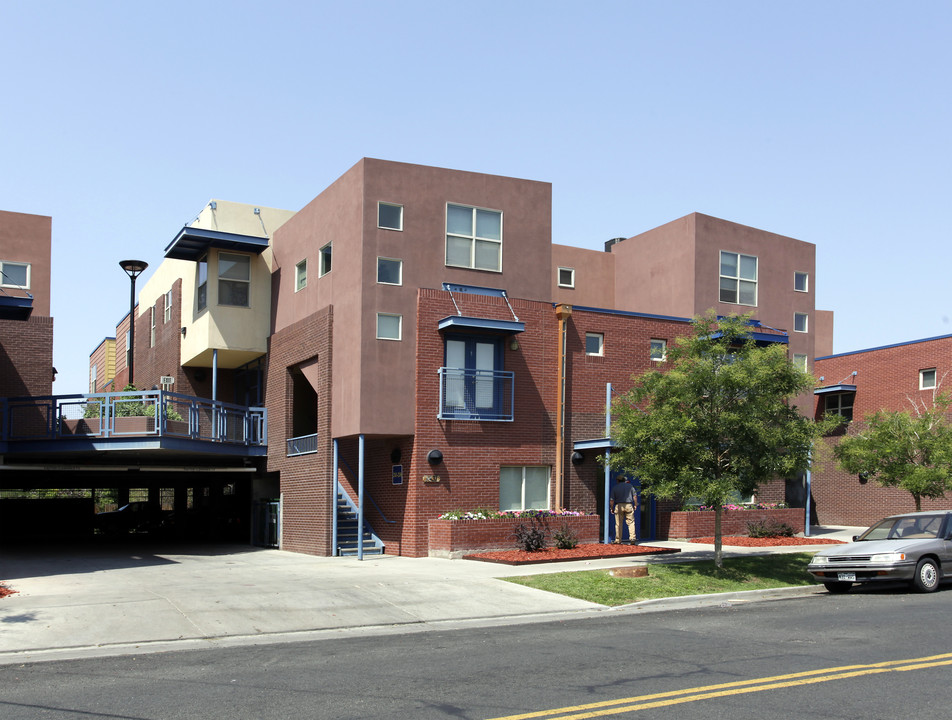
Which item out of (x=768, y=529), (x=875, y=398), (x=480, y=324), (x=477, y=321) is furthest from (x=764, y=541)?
(x=875, y=398)

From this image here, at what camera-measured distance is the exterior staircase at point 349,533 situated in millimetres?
24672

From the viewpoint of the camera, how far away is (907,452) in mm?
23422

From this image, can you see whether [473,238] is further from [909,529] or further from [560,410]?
[909,529]

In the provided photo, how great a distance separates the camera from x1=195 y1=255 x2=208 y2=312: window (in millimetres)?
28703

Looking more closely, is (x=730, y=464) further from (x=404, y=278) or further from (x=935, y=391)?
(x=935, y=391)

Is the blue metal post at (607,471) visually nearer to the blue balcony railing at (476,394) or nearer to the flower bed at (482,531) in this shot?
the flower bed at (482,531)

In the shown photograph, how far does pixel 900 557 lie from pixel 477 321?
36.4 ft

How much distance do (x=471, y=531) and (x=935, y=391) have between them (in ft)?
65.8

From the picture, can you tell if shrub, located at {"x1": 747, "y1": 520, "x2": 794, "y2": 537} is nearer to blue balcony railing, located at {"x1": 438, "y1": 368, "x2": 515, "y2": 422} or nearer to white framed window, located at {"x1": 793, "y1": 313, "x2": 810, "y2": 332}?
blue balcony railing, located at {"x1": 438, "y1": 368, "x2": 515, "y2": 422}

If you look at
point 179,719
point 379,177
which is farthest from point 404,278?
point 179,719

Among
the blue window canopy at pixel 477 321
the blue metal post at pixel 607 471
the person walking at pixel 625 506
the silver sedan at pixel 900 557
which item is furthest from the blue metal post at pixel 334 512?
the silver sedan at pixel 900 557

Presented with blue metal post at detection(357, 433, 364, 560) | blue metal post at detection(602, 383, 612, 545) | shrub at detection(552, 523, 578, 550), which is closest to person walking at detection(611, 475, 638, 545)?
blue metal post at detection(602, 383, 612, 545)

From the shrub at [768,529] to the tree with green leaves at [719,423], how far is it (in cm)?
794

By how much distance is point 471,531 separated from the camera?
22953mm
